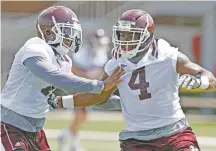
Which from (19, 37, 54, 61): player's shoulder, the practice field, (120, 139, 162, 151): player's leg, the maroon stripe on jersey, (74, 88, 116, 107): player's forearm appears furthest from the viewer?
the practice field

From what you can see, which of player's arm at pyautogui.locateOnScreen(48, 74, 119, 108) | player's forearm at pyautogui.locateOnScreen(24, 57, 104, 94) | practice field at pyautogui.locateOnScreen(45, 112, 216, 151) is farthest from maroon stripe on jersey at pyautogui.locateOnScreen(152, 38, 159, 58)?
practice field at pyautogui.locateOnScreen(45, 112, 216, 151)

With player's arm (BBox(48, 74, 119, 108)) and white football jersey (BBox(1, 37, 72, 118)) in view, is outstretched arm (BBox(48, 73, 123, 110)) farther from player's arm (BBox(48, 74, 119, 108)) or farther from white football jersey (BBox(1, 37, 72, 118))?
white football jersey (BBox(1, 37, 72, 118))

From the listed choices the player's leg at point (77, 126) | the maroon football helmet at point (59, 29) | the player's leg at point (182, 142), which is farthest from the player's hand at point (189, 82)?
the player's leg at point (77, 126)

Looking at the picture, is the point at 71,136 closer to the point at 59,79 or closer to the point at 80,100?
the point at 80,100

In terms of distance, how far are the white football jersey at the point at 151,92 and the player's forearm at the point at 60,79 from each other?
33 cm

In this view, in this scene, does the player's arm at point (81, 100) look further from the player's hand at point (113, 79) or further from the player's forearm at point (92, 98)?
the player's hand at point (113, 79)

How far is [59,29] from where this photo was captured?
17.5ft

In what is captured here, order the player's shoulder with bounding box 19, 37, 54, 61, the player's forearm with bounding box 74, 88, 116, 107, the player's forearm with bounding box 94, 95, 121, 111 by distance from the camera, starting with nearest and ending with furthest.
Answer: the player's shoulder with bounding box 19, 37, 54, 61, the player's forearm with bounding box 74, 88, 116, 107, the player's forearm with bounding box 94, 95, 121, 111

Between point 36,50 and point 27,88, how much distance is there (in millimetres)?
321

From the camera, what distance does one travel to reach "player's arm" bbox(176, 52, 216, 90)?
5.05 metres

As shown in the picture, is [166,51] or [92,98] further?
[92,98]

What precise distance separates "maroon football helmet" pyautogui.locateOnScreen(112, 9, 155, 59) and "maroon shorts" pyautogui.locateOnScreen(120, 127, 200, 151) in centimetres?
58

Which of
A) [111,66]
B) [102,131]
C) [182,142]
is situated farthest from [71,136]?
[182,142]

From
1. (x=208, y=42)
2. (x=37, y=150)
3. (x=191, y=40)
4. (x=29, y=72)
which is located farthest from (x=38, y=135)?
(x=191, y=40)
